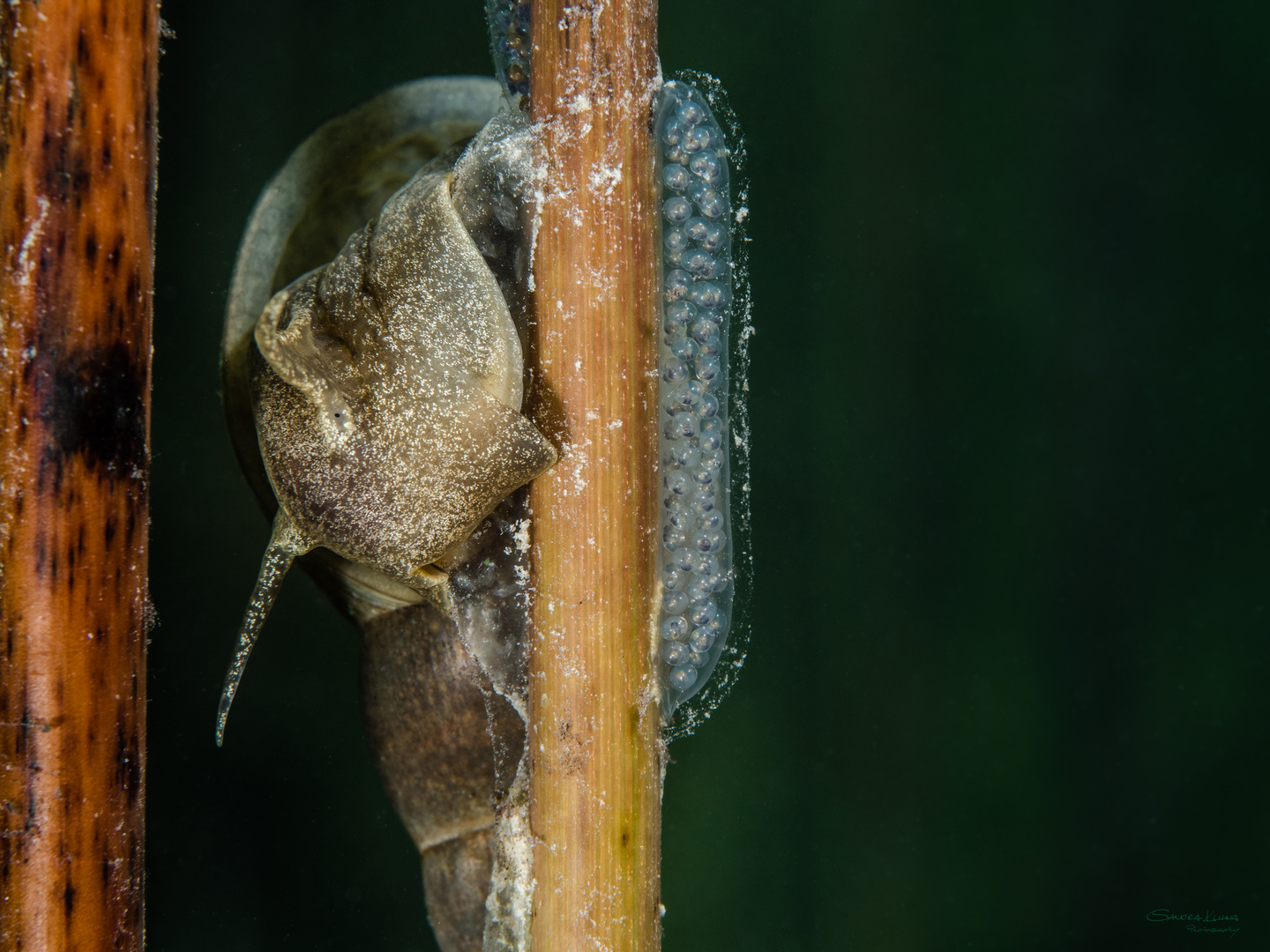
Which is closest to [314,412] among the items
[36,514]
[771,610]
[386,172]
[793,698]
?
[36,514]

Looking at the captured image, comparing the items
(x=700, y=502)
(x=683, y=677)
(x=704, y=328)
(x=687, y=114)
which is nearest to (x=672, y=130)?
(x=687, y=114)

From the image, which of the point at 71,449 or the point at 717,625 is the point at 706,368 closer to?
the point at 717,625

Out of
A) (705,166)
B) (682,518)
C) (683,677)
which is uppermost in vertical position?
(705,166)

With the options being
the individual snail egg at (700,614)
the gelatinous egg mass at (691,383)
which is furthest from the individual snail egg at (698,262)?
the individual snail egg at (700,614)

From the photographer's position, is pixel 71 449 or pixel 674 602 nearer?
pixel 71 449

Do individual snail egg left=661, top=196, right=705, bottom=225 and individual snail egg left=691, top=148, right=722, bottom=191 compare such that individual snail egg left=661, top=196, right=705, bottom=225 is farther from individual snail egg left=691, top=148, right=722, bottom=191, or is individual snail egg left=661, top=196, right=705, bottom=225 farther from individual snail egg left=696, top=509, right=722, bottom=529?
individual snail egg left=696, top=509, right=722, bottom=529

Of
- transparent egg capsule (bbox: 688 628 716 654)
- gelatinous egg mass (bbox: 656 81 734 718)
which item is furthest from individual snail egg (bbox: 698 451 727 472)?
transparent egg capsule (bbox: 688 628 716 654)
